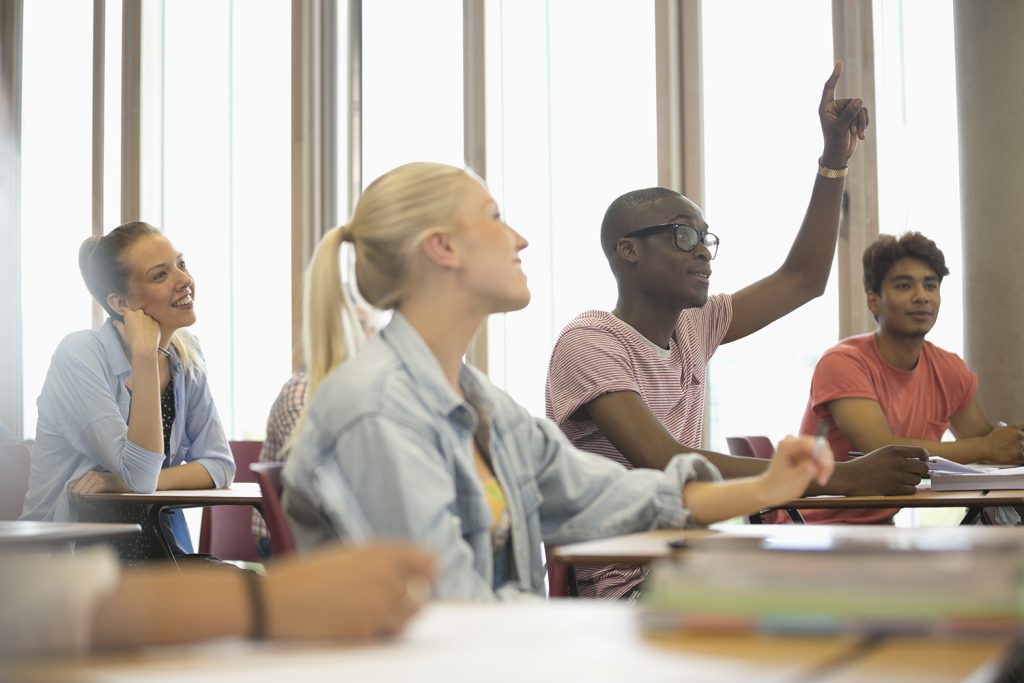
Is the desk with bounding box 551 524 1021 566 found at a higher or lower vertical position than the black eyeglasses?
lower

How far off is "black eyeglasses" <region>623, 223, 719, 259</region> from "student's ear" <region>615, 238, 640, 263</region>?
2 cm

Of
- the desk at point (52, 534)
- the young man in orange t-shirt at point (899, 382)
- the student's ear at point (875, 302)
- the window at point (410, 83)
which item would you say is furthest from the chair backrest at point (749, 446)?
the window at point (410, 83)

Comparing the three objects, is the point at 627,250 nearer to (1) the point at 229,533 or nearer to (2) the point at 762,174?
(1) the point at 229,533

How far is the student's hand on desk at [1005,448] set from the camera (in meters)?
3.32

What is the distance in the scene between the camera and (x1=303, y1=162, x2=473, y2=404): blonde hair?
76.0 inches

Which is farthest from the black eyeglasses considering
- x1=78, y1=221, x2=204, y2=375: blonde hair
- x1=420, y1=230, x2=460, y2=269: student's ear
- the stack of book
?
the stack of book

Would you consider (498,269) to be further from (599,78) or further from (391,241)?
(599,78)

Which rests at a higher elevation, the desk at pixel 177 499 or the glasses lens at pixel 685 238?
the glasses lens at pixel 685 238

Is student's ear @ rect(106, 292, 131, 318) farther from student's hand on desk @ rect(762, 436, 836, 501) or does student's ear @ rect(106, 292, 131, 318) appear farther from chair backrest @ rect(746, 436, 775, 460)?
student's hand on desk @ rect(762, 436, 836, 501)

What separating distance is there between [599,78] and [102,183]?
9.35 feet

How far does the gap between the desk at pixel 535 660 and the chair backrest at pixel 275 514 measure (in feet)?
2.34

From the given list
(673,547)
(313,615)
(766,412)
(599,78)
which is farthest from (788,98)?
(313,615)

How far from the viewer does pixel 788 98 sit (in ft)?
17.7

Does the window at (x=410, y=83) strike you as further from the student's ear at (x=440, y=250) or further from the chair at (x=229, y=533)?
the student's ear at (x=440, y=250)
